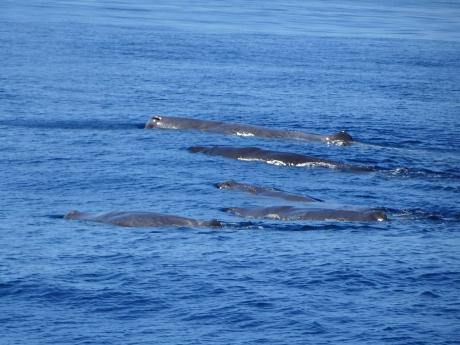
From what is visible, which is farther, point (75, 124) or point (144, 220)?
point (75, 124)

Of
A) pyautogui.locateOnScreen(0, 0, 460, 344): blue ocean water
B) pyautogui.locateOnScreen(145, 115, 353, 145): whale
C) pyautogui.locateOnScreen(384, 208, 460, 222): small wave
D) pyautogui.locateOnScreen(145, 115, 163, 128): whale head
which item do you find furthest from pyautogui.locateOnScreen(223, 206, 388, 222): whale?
pyautogui.locateOnScreen(145, 115, 163, 128): whale head

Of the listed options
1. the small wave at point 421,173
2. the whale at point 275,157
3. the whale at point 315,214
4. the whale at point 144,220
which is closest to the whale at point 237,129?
the whale at point 275,157

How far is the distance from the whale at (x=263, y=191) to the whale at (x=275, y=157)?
15.8 feet

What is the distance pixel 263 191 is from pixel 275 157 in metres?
6.10

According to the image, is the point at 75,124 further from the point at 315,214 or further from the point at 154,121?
the point at 315,214

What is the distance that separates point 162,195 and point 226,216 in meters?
3.76

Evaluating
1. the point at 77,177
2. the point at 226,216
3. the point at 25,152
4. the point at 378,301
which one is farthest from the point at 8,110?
the point at 378,301

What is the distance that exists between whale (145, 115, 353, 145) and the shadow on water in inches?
43.5

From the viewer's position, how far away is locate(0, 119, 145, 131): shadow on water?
163 ft

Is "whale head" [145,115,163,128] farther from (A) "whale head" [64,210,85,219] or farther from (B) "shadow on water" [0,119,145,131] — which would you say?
(A) "whale head" [64,210,85,219]

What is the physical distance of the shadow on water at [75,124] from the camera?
49562 mm

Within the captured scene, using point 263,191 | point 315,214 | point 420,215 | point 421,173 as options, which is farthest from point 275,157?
point 315,214

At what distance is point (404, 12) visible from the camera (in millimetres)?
155250

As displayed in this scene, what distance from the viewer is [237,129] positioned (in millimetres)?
48938
